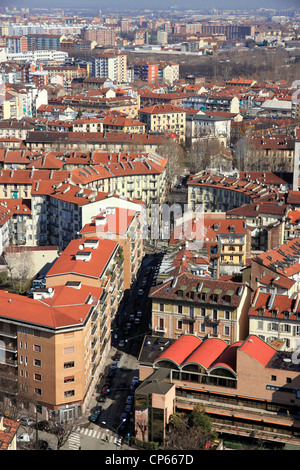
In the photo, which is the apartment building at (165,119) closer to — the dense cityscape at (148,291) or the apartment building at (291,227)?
the dense cityscape at (148,291)

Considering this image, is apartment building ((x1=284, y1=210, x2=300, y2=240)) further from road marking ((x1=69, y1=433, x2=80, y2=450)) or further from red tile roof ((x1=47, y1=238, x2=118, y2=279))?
road marking ((x1=69, y1=433, x2=80, y2=450))

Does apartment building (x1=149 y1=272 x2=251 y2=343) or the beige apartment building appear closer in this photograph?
the beige apartment building

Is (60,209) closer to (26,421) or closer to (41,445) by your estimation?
(26,421)

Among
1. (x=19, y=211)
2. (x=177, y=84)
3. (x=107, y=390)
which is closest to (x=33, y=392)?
(x=107, y=390)

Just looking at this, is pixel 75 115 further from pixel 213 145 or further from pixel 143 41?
pixel 143 41

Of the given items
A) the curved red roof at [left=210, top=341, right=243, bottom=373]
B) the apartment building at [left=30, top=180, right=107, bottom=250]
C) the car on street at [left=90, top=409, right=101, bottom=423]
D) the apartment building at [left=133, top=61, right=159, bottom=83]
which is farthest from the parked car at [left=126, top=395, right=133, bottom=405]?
the apartment building at [left=133, top=61, right=159, bottom=83]

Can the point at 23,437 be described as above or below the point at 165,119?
above

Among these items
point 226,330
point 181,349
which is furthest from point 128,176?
point 181,349
